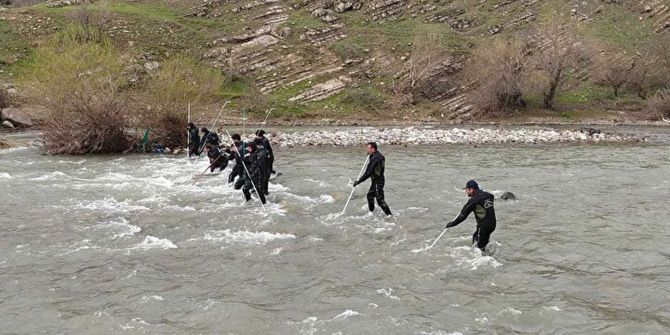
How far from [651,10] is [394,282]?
2744 inches

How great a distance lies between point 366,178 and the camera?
17172mm

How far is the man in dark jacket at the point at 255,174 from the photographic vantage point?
1919cm

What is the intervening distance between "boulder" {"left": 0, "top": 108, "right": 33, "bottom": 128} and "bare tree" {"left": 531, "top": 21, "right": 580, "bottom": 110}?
44485 millimetres

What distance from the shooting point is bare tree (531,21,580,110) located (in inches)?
2095

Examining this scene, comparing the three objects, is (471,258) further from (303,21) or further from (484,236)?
(303,21)

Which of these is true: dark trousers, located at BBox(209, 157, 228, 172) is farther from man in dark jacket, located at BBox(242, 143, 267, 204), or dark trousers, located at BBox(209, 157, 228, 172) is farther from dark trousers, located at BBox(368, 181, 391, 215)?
dark trousers, located at BBox(368, 181, 391, 215)

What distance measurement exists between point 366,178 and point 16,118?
120ft

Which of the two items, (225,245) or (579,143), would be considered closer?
(225,245)

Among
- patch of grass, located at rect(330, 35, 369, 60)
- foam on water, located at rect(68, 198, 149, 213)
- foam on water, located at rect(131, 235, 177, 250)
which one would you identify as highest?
patch of grass, located at rect(330, 35, 369, 60)

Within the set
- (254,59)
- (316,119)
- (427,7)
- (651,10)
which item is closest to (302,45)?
(254,59)

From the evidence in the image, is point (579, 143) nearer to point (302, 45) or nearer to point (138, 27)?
point (302, 45)

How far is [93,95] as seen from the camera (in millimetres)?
31703

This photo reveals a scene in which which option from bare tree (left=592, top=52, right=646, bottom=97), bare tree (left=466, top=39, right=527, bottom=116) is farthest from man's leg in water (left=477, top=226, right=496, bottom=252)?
bare tree (left=592, top=52, right=646, bottom=97)

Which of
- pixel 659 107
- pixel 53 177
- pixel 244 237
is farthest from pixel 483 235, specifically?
pixel 659 107
